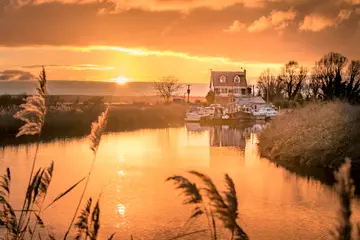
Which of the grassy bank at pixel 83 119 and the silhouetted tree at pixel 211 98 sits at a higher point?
the silhouetted tree at pixel 211 98

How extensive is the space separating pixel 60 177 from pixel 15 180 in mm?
1758

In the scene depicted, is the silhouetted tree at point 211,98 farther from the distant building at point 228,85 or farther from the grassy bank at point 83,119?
the grassy bank at point 83,119

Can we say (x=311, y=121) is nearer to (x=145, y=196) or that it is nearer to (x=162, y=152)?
(x=162, y=152)

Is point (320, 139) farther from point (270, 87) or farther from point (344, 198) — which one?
point (270, 87)

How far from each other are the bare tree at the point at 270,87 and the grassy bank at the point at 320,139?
56.0 meters

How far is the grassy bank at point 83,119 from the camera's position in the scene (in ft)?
116

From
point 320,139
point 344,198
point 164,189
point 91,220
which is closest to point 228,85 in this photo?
point 320,139

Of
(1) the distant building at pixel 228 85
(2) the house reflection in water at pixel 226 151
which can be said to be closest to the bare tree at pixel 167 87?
(1) the distant building at pixel 228 85

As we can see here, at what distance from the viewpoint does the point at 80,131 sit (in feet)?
121

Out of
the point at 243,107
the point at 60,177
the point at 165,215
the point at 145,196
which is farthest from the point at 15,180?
the point at 243,107

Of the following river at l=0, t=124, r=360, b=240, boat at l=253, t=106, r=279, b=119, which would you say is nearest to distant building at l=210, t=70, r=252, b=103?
boat at l=253, t=106, r=279, b=119

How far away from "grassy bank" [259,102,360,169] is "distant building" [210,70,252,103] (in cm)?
5936

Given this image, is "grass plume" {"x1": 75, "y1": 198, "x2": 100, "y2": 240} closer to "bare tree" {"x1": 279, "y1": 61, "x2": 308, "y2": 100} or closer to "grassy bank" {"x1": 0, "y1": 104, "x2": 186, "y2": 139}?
"grassy bank" {"x1": 0, "y1": 104, "x2": 186, "y2": 139}

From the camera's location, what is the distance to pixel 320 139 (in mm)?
22781
